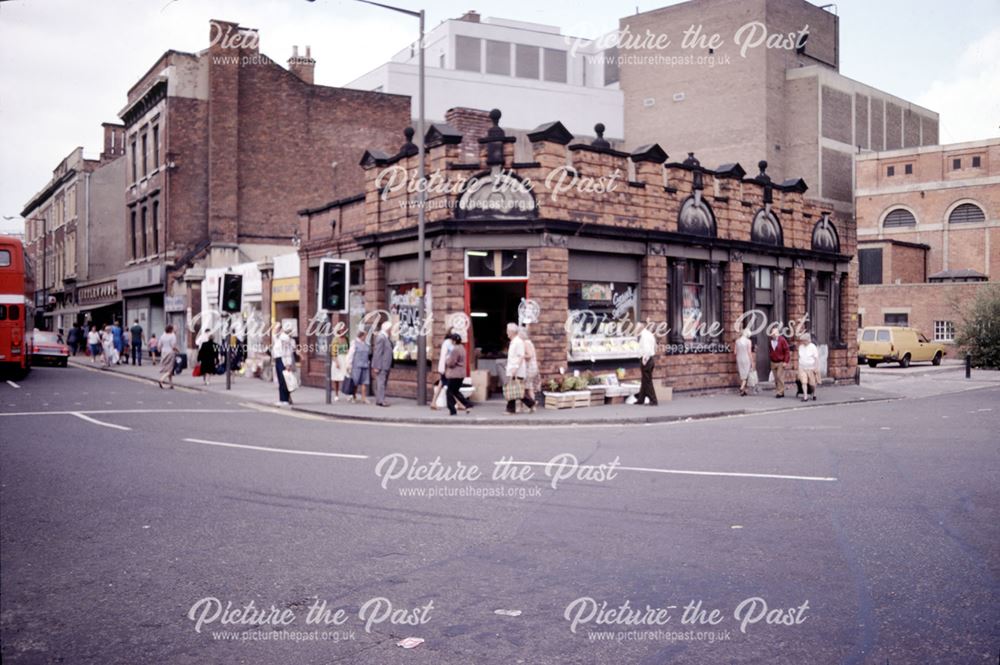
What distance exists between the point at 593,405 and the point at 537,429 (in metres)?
3.99

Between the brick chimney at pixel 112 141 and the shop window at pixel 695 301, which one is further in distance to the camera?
the brick chimney at pixel 112 141

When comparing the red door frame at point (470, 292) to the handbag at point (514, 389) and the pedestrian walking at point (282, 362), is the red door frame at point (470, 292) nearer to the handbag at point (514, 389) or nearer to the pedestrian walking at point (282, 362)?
the handbag at point (514, 389)

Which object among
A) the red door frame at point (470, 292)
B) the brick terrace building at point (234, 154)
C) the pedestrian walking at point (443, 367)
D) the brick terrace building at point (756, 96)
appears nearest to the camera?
the pedestrian walking at point (443, 367)

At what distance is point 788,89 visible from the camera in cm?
5325

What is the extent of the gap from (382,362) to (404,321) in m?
1.88

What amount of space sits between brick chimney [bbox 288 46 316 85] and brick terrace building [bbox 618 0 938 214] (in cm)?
2405

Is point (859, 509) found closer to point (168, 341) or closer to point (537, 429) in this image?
point (537, 429)

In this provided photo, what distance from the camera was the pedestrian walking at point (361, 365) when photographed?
64.1 ft

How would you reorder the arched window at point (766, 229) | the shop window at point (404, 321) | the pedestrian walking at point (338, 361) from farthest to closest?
the arched window at point (766, 229) < the pedestrian walking at point (338, 361) < the shop window at point (404, 321)

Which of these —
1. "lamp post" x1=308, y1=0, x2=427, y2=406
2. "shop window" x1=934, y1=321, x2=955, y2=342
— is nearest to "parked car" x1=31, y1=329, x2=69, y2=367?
"lamp post" x1=308, y1=0, x2=427, y2=406

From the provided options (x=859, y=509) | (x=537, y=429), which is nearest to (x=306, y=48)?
(x=537, y=429)

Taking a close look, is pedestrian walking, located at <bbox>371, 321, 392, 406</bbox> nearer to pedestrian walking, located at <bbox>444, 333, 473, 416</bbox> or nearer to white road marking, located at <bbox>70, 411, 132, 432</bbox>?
Result: pedestrian walking, located at <bbox>444, 333, 473, 416</bbox>

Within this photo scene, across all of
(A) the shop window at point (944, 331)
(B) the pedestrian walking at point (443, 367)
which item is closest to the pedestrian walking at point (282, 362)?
(B) the pedestrian walking at point (443, 367)

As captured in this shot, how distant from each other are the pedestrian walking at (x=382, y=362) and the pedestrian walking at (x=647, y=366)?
573 centimetres
